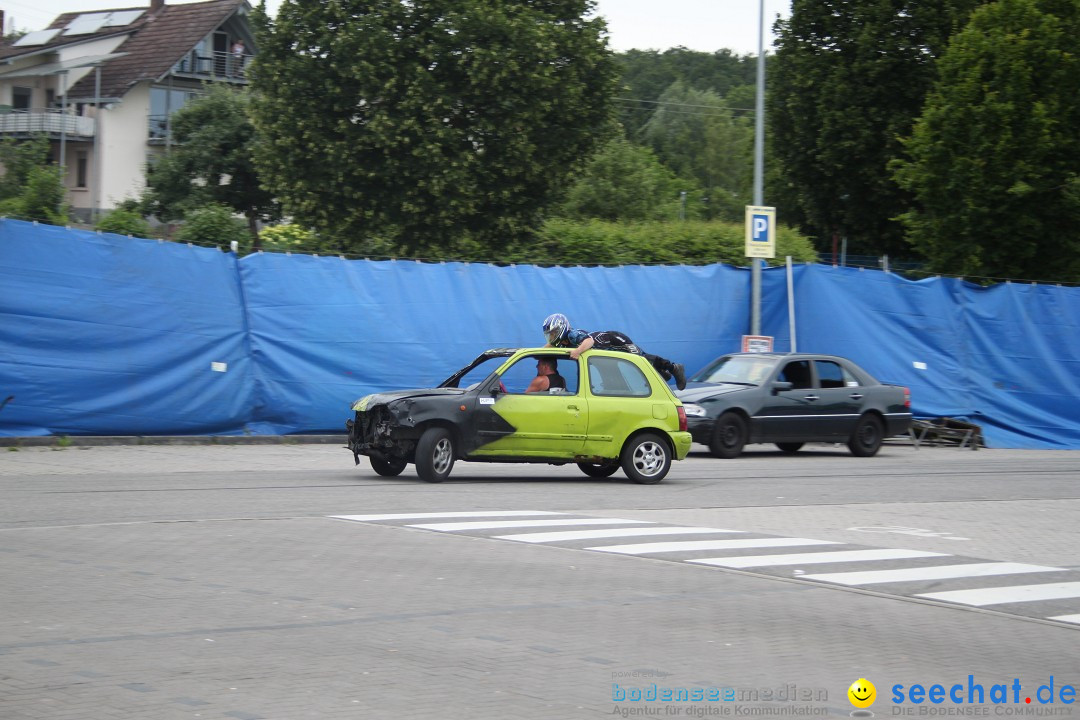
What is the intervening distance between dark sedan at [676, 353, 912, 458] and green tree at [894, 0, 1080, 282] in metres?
13.2

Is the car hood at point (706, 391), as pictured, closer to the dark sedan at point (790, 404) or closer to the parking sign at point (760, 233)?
the dark sedan at point (790, 404)

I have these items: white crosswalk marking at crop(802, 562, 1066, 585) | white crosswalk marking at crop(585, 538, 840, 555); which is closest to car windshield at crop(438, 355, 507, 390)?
white crosswalk marking at crop(585, 538, 840, 555)

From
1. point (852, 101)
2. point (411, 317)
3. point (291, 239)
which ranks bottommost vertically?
point (411, 317)

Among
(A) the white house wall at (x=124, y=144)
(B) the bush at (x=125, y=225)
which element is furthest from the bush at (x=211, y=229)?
(A) the white house wall at (x=124, y=144)

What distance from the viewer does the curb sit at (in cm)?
1705

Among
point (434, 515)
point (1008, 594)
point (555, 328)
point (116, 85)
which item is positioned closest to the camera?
point (1008, 594)

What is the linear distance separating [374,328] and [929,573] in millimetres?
11984

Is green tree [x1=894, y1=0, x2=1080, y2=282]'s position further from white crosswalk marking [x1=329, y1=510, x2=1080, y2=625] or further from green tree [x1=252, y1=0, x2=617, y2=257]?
white crosswalk marking [x1=329, y1=510, x2=1080, y2=625]

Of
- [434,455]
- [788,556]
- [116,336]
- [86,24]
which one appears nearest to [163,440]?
[116,336]

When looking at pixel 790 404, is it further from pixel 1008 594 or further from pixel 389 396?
pixel 1008 594

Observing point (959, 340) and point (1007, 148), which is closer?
point (959, 340)

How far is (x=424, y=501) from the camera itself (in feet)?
43.5

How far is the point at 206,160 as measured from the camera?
53.6 meters

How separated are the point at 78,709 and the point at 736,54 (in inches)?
5691
